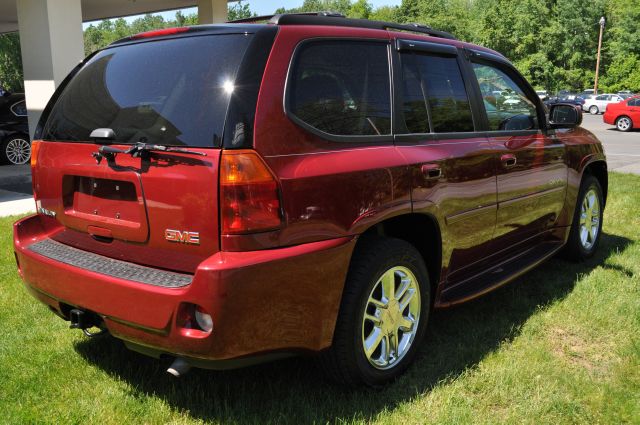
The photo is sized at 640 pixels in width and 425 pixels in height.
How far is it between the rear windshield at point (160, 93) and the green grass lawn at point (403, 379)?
1.28m

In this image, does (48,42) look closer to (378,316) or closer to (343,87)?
(343,87)

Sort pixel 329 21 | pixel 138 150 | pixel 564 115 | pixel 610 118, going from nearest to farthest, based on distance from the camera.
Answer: pixel 138 150, pixel 329 21, pixel 564 115, pixel 610 118

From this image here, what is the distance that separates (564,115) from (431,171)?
215cm

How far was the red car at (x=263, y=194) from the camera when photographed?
91.3 inches

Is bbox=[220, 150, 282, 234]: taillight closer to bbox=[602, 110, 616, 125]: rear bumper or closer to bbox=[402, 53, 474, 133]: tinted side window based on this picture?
bbox=[402, 53, 474, 133]: tinted side window

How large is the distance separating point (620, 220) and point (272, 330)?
582 cm

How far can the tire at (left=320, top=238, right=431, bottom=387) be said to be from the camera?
2713 millimetres

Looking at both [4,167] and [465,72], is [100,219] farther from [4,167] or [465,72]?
[4,167]

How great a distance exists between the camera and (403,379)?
10.1ft

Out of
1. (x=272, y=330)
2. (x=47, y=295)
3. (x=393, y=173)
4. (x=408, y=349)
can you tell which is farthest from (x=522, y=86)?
(x=47, y=295)

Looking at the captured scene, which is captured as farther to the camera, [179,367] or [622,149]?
[622,149]

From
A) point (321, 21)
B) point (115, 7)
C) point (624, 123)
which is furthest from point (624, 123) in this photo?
point (321, 21)

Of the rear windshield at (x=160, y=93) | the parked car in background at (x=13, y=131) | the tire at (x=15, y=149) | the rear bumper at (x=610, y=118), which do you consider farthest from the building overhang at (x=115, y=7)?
the rear bumper at (x=610, y=118)

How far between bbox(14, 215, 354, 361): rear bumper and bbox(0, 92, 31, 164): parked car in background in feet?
31.6
